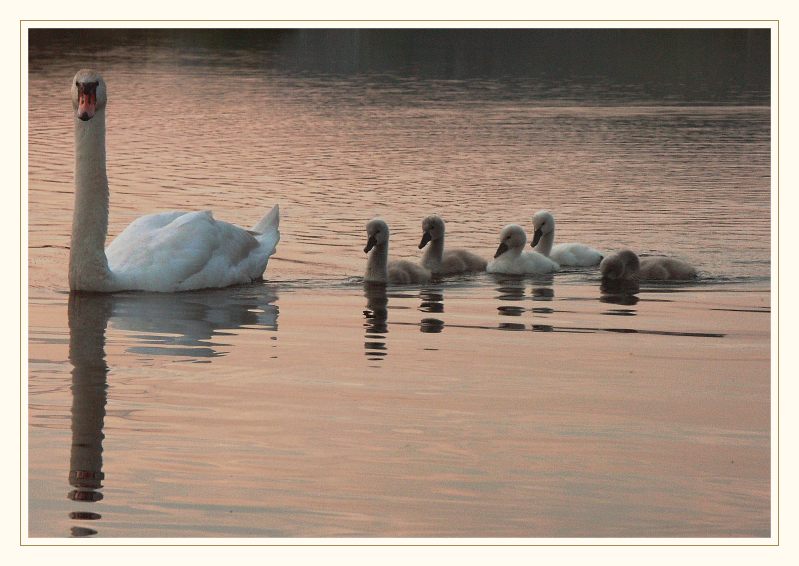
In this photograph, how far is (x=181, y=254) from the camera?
14.4 metres

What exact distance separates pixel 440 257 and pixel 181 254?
279cm

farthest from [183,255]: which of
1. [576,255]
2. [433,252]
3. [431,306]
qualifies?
[576,255]

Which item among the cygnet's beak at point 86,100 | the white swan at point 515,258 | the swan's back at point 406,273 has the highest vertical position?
the cygnet's beak at point 86,100

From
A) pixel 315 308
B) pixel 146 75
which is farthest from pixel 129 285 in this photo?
pixel 146 75

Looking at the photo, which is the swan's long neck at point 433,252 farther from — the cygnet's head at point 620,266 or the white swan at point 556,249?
the cygnet's head at point 620,266

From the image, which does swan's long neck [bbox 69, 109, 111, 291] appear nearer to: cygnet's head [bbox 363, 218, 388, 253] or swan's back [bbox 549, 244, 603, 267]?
cygnet's head [bbox 363, 218, 388, 253]

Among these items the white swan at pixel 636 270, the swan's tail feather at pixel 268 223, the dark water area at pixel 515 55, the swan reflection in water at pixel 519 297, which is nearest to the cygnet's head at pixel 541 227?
the swan reflection in water at pixel 519 297

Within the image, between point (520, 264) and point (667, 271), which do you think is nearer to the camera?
point (667, 271)

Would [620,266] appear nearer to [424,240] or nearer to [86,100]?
[424,240]

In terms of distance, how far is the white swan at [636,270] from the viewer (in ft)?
50.8

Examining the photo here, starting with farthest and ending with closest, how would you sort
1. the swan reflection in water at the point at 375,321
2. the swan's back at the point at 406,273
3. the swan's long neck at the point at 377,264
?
the swan's back at the point at 406,273 < the swan's long neck at the point at 377,264 < the swan reflection in water at the point at 375,321

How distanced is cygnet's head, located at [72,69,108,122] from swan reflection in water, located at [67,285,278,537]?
1.54m

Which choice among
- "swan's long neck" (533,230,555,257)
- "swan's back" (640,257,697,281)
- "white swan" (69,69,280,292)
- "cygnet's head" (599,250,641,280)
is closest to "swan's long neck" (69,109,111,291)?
"white swan" (69,69,280,292)

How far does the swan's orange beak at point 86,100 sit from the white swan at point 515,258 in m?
4.13
